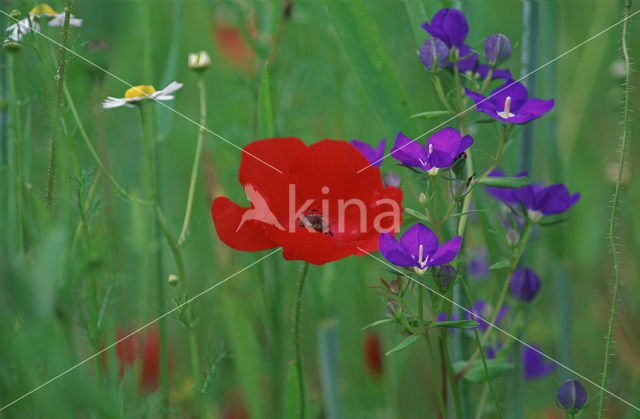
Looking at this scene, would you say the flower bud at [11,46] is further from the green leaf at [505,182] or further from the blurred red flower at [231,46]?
the blurred red flower at [231,46]

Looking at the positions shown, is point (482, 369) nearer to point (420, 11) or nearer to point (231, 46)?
point (420, 11)

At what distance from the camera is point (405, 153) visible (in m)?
0.35

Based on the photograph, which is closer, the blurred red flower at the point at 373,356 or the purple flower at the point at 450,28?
the purple flower at the point at 450,28

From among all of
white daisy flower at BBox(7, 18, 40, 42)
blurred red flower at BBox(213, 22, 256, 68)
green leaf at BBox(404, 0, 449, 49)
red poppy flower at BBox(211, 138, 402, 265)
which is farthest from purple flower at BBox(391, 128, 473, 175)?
blurred red flower at BBox(213, 22, 256, 68)

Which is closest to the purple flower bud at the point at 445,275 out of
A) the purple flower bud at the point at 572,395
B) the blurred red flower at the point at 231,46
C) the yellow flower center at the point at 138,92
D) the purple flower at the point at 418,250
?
the purple flower at the point at 418,250

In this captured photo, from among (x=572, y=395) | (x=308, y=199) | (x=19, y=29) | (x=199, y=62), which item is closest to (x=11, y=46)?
(x=19, y=29)

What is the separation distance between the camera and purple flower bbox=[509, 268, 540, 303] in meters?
0.46

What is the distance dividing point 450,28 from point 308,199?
0.15 m

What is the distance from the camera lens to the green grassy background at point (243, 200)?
1.40 feet

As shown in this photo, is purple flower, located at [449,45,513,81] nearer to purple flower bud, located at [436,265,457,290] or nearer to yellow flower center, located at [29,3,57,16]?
purple flower bud, located at [436,265,457,290]

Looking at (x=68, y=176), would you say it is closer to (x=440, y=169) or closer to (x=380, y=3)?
(x=440, y=169)

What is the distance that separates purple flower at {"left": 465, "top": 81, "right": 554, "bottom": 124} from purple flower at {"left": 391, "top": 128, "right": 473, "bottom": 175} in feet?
0.08

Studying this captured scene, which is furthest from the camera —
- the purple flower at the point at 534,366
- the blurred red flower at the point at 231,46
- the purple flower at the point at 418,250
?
the blurred red flower at the point at 231,46

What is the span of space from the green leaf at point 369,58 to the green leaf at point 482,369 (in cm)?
18
